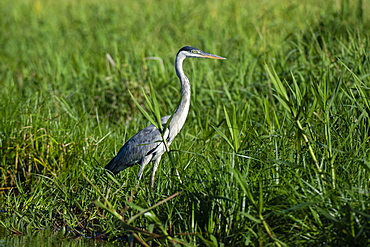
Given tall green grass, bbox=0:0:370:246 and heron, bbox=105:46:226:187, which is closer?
tall green grass, bbox=0:0:370:246

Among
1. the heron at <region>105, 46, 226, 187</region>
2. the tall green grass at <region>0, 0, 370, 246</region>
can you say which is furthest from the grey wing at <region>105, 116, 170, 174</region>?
the tall green grass at <region>0, 0, 370, 246</region>

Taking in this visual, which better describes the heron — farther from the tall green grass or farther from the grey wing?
the tall green grass

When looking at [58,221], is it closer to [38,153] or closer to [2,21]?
[38,153]

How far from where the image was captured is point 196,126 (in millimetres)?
6320

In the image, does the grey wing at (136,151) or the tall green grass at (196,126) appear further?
the grey wing at (136,151)

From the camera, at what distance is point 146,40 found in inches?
381

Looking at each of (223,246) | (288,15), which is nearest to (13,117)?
(223,246)

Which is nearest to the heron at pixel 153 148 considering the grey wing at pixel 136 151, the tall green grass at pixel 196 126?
the grey wing at pixel 136 151

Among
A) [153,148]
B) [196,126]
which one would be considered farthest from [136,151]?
[196,126]

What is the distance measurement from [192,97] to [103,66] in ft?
8.08

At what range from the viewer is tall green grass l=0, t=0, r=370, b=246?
353 cm

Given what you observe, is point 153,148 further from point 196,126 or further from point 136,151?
point 196,126

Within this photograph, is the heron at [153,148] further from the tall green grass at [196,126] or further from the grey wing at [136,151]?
the tall green grass at [196,126]

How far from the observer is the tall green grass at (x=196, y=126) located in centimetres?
353
